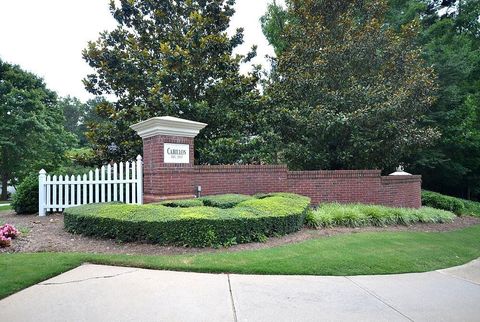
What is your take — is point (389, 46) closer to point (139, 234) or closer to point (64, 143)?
point (139, 234)

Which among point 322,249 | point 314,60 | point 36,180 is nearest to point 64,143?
point 36,180

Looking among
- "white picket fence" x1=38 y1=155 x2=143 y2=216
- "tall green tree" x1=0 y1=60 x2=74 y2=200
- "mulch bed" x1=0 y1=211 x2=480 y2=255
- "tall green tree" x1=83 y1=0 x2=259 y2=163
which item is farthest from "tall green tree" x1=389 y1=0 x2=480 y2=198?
"tall green tree" x1=0 y1=60 x2=74 y2=200

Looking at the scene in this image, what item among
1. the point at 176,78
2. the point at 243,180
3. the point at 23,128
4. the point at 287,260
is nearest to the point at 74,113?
the point at 23,128

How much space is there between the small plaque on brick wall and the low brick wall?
0.22 metres

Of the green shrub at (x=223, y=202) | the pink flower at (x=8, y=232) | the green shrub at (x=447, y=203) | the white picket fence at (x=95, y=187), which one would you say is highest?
the white picket fence at (x=95, y=187)

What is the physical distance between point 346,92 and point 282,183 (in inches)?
174

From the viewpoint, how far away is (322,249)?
6027 mm

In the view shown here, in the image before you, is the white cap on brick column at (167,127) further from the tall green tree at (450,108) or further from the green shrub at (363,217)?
the tall green tree at (450,108)

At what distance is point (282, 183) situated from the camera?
10625 mm

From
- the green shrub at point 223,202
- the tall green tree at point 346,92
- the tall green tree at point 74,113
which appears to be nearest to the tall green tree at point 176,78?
the tall green tree at point 346,92

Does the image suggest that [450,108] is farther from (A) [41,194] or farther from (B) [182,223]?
(A) [41,194]

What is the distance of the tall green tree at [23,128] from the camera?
21578 mm

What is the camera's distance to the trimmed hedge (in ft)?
19.1

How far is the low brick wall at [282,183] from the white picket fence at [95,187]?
0.26 meters
